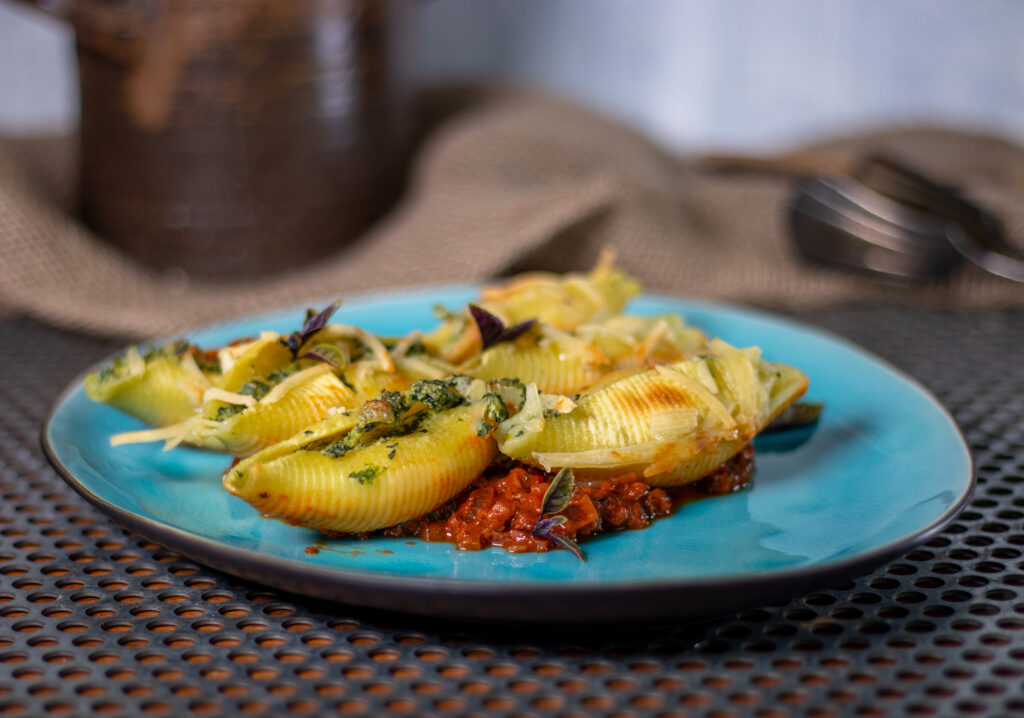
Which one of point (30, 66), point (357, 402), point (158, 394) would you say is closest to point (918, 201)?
point (357, 402)

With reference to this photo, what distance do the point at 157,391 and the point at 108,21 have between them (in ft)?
2.62

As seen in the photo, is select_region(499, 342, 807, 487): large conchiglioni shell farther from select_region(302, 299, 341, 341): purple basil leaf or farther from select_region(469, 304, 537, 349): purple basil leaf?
select_region(302, 299, 341, 341): purple basil leaf

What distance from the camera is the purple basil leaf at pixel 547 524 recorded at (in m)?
0.93

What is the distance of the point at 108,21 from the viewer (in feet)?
5.45

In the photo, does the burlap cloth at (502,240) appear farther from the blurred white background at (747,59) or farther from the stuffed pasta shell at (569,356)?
the blurred white background at (747,59)

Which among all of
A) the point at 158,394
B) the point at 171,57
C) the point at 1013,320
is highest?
the point at 171,57

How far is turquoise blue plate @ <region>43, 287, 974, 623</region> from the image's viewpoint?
2.56ft

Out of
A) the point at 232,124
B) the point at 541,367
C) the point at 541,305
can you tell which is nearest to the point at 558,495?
the point at 541,367

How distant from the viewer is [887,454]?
1.11m

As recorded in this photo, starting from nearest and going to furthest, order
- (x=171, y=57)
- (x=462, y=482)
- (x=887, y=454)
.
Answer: (x=462, y=482) → (x=887, y=454) → (x=171, y=57)

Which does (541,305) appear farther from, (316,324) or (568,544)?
(568,544)

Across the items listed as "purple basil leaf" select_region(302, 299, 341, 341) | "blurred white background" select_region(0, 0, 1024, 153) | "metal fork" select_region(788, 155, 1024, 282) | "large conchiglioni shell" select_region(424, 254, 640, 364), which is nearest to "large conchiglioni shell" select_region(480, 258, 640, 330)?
"large conchiglioni shell" select_region(424, 254, 640, 364)

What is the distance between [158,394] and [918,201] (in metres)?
1.28

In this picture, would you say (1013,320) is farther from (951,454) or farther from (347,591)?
(347,591)
